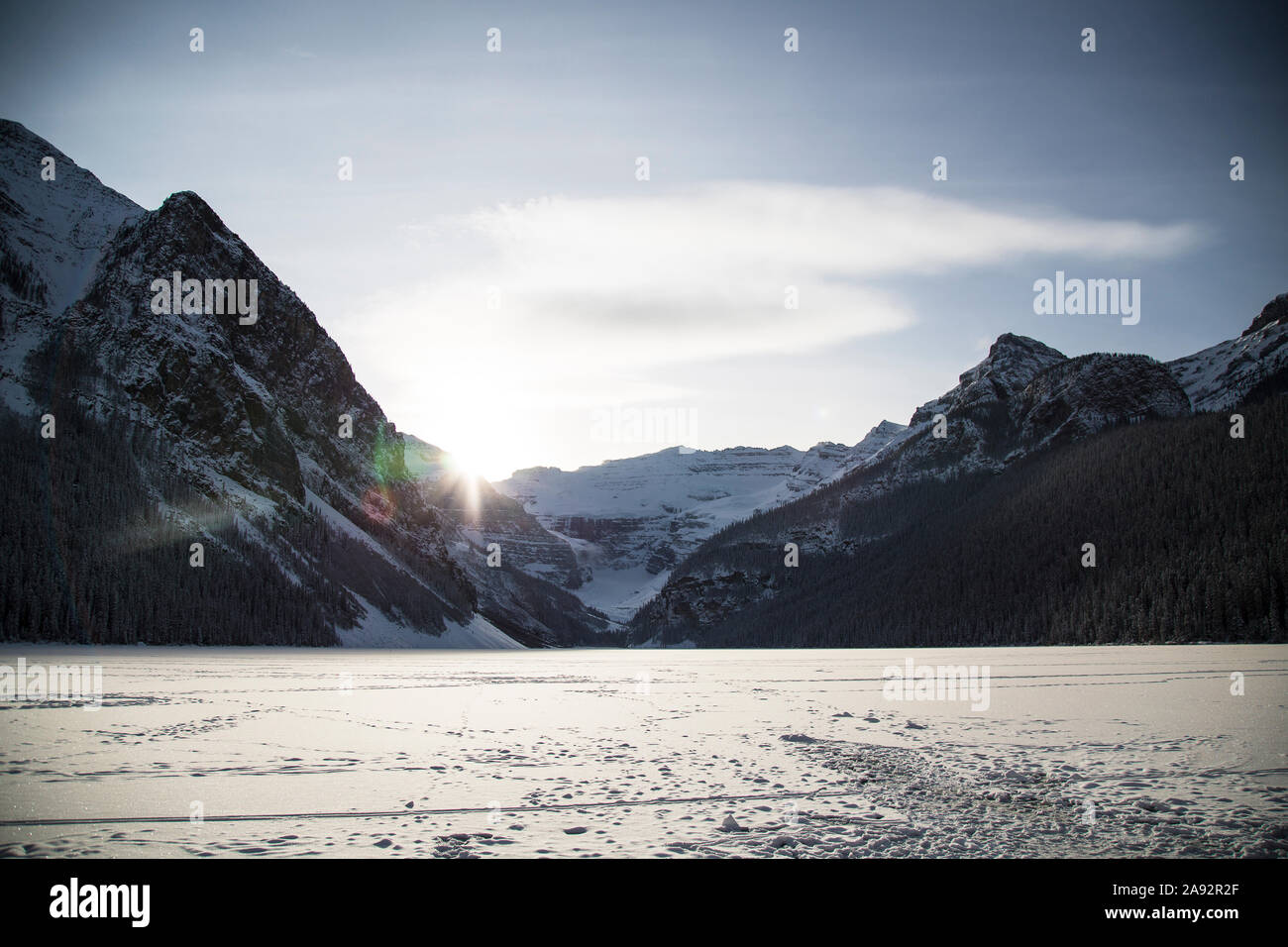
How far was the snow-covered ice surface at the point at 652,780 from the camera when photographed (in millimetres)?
10328

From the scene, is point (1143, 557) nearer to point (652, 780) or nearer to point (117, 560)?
point (652, 780)

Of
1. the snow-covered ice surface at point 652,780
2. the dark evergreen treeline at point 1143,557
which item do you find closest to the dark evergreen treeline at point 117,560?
the snow-covered ice surface at point 652,780

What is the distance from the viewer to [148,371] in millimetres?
178000

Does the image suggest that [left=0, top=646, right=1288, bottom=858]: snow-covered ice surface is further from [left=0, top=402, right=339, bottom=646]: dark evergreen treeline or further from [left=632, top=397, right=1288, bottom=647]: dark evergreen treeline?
[left=632, top=397, right=1288, bottom=647]: dark evergreen treeline

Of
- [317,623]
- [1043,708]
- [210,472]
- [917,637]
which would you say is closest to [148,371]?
[210,472]

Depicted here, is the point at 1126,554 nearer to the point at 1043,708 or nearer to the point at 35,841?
the point at 1043,708

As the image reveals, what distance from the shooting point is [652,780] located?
47.4 feet

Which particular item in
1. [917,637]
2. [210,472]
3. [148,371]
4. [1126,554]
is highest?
[148,371]

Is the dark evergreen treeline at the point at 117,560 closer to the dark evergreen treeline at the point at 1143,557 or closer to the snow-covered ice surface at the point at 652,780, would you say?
the snow-covered ice surface at the point at 652,780

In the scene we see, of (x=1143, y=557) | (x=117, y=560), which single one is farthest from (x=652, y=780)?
(x=1143, y=557)

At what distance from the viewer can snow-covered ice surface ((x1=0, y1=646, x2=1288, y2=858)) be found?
1033 cm

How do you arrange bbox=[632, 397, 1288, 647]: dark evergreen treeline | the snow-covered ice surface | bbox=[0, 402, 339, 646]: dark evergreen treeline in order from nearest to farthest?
the snow-covered ice surface → bbox=[0, 402, 339, 646]: dark evergreen treeline → bbox=[632, 397, 1288, 647]: dark evergreen treeline

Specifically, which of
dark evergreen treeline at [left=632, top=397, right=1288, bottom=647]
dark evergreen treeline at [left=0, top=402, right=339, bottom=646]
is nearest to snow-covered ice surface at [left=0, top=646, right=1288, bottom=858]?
dark evergreen treeline at [left=0, top=402, right=339, bottom=646]
